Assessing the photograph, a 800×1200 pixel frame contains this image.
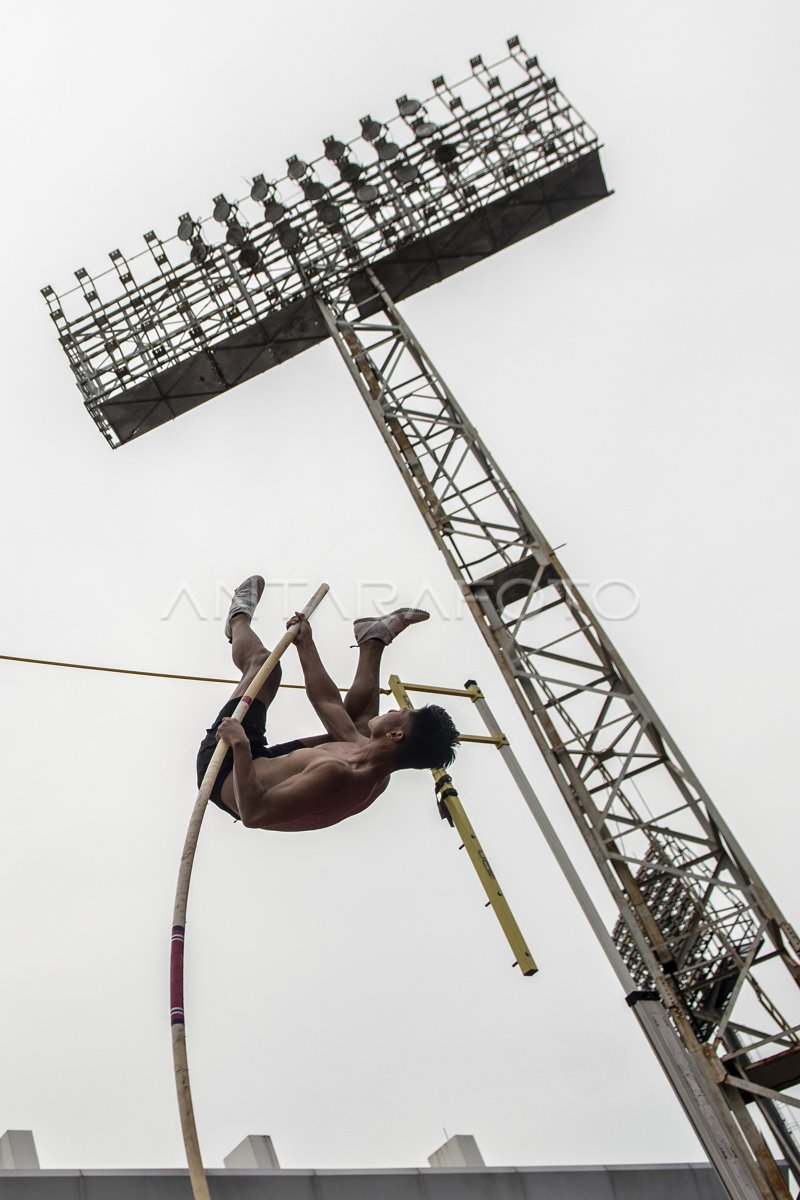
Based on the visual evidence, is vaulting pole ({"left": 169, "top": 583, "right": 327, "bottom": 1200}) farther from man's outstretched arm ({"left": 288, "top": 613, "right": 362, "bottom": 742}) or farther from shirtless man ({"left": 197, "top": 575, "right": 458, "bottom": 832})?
man's outstretched arm ({"left": 288, "top": 613, "right": 362, "bottom": 742})

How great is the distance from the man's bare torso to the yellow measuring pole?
1.72 m

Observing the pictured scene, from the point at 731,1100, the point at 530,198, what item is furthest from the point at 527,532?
the point at 530,198

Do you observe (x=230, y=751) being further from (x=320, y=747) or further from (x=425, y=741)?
(x=425, y=741)

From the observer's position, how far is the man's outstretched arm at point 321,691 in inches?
256

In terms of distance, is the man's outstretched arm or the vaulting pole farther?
the man's outstretched arm

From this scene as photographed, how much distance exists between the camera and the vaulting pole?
469cm

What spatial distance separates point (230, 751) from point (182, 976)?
1255mm

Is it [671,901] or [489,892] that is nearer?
[489,892]

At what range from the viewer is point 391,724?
20.0 feet

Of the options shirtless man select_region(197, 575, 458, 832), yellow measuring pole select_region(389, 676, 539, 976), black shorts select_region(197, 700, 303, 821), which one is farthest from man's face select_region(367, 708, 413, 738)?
yellow measuring pole select_region(389, 676, 539, 976)

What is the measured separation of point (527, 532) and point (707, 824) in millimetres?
3022

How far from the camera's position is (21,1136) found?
7363 millimetres

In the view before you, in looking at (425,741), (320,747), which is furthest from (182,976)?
(425,741)

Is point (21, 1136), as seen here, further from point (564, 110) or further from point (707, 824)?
point (564, 110)
